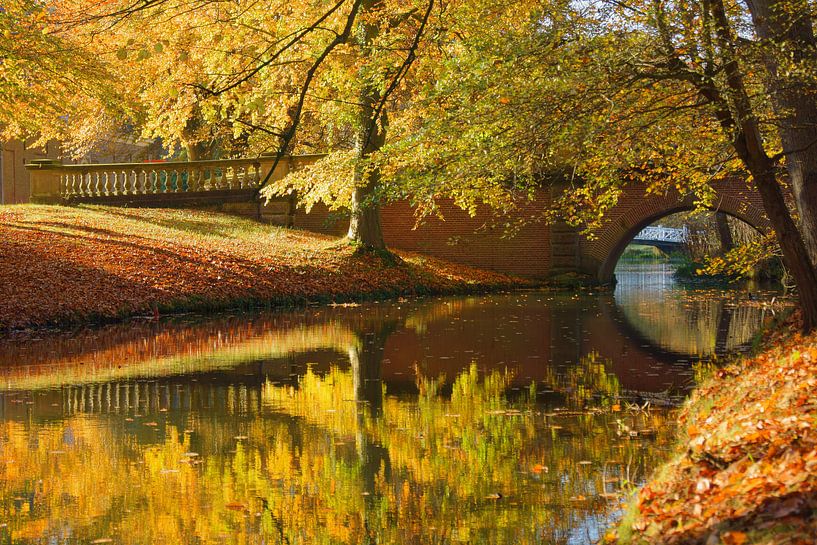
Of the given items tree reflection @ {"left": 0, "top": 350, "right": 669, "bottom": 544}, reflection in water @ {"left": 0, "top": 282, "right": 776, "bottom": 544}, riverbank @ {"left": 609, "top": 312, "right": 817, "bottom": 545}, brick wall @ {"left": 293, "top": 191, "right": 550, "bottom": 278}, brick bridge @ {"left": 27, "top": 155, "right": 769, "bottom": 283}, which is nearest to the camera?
riverbank @ {"left": 609, "top": 312, "right": 817, "bottom": 545}

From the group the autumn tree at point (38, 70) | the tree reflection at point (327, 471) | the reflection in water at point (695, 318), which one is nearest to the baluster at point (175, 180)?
the autumn tree at point (38, 70)

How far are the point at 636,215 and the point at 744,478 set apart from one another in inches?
1051

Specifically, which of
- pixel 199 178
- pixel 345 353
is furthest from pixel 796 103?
pixel 199 178

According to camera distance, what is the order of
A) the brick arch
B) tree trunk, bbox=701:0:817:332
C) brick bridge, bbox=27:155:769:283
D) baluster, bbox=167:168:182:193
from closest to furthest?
tree trunk, bbox=701:0:817:332, the brick arch, brick bridge, bbox=27:155:769:283, baluster, bbox=167:168:182:193

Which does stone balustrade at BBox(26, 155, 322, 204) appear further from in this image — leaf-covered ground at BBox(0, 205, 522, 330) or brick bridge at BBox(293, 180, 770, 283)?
brick bridge at BBox(293, 180, 770, 283)

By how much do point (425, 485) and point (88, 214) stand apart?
997 inches

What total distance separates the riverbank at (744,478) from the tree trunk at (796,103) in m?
2.98

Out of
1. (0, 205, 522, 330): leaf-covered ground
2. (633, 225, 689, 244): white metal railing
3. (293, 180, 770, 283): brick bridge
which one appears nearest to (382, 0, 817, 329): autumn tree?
(0, 205, 522, 330): leaf-covered ground

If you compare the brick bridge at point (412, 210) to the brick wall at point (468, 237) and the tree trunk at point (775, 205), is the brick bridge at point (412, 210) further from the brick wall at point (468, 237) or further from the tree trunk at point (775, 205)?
the tree trunk at point (775, 205)

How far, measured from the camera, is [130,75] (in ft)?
103

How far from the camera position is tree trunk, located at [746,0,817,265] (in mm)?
10133

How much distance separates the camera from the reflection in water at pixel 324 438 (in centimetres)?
617

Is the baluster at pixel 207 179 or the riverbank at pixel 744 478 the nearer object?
the riverbank at pixel 744 478

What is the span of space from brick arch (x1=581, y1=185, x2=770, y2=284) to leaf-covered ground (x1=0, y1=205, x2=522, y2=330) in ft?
8.14
